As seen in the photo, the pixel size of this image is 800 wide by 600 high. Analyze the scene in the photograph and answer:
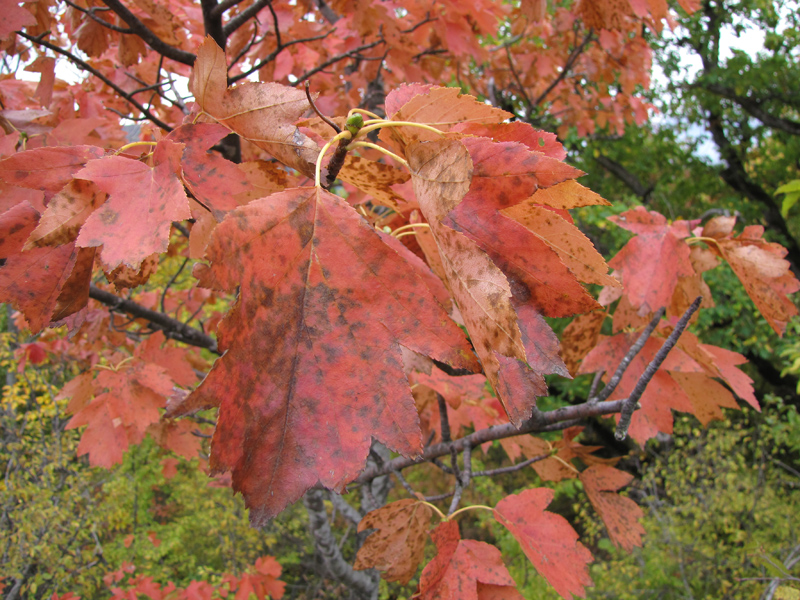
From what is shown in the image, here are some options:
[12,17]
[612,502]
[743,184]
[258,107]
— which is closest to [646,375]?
[612,502]

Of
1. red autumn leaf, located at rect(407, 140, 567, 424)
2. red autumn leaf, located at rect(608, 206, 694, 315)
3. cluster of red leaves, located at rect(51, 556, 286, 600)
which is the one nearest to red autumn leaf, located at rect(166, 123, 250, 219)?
red autumn leaf, located at rect(407, 140, 567, 424)

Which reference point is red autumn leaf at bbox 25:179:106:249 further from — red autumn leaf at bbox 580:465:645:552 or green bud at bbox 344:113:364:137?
red autumn leaf at bbox 580:465:645:552

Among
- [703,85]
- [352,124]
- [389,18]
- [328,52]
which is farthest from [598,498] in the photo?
[703,85]

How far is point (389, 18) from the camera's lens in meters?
A: 2.17

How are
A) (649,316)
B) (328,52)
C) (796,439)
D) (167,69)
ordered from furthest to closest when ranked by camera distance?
(796,439), (328,52), (167,69), (649,316)

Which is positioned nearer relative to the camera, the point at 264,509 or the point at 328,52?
the point at 264,509

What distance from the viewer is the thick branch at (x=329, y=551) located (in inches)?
101

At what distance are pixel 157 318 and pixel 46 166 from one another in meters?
1.38

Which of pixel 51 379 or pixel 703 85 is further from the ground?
pixel 703 85

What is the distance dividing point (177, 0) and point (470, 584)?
102 inches

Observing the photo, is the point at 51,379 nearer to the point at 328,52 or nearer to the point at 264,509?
the point at 328,52

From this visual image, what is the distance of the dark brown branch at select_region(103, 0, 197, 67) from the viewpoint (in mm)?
1310

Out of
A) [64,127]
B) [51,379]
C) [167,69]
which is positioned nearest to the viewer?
[64,127]

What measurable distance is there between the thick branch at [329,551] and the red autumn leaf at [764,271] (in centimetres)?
212
